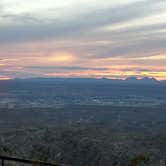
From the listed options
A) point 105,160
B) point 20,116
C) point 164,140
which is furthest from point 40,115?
point 105,160

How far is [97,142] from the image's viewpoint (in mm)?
50219

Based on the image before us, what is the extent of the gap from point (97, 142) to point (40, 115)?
130 m

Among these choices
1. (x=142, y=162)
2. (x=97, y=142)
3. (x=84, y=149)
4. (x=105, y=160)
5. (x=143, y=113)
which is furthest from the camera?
(x=143, y=113)

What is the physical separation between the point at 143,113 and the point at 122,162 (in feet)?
542

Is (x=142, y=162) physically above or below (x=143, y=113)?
above

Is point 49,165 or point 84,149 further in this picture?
point 84,149

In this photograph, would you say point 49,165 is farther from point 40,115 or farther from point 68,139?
point 40,115

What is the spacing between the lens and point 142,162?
61.6 ft

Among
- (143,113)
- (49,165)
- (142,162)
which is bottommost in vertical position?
(143,113)

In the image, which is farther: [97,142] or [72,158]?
[97,142]

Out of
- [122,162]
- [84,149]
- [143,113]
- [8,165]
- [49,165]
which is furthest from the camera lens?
[143,113]

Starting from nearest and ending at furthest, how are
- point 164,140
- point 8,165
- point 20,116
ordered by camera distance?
point 8,165 → point 164,140 → point 20,116

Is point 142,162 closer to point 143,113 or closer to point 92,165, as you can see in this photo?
point 92,165

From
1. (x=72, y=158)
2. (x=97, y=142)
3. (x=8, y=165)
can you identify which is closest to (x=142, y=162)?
(x=8, y=165)
